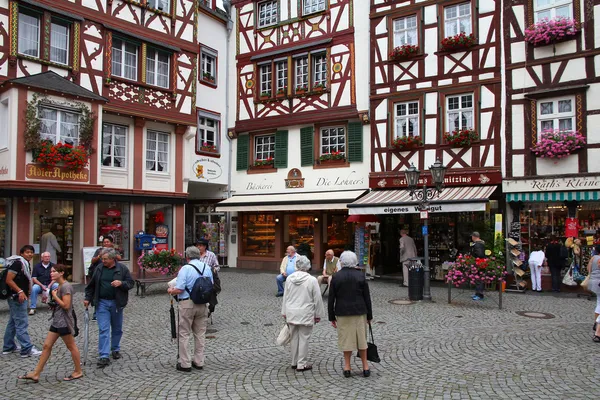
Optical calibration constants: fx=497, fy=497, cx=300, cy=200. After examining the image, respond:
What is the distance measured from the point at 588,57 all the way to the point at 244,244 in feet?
45.3

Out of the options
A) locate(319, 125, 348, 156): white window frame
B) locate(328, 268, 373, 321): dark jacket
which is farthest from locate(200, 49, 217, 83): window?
locate(328, 268, 373, 321): dark jacket

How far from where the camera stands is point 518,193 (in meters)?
14.6

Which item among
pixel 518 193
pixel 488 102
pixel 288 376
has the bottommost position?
pixel 288 376

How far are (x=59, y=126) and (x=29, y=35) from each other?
2.77 meters

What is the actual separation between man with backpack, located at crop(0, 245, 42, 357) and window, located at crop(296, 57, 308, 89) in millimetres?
13752

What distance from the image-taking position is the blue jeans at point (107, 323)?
6.68 metres

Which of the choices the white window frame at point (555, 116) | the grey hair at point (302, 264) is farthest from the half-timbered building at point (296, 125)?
the grey hair at point (302, 264)

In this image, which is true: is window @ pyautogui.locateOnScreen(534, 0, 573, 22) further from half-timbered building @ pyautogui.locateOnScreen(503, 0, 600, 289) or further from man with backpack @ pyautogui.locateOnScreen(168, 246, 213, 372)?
man with backpack @ pyautogui.locateOnScreen(168, 246, 213, 372)

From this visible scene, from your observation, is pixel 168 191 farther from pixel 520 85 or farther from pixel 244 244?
pixel 520 85

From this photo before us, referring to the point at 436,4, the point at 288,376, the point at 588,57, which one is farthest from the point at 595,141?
the point at 288,376

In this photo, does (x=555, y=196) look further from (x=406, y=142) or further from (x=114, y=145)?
(x=114, y=145)

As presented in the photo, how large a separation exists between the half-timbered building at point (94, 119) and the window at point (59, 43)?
0.03 meters

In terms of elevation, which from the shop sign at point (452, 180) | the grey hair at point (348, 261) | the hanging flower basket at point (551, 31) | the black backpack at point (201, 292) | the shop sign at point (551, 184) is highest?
the hanging flower basket at point (551, 31)

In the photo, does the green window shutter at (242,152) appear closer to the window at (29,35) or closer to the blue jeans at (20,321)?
the window at (29,35)
